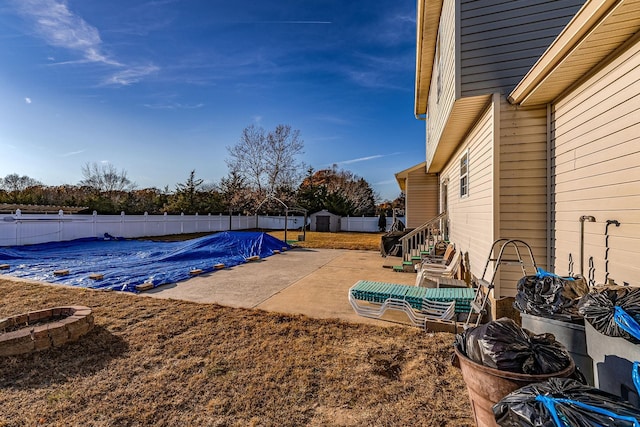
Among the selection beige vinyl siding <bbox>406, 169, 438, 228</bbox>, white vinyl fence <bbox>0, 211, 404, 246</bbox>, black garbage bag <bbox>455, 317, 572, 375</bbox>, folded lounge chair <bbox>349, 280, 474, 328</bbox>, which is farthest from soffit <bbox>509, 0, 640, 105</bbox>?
white vinyl fence <bbox>0, 211, 404, 246</bbox>

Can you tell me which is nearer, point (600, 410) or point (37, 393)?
point (600, 410)

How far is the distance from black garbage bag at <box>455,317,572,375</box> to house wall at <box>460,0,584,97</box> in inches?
138

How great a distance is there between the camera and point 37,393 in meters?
2.59

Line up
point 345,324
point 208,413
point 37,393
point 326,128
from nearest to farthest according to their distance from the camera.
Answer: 1. point 208,413
2. point 37,393
3. point 345,324
4. point 326,128

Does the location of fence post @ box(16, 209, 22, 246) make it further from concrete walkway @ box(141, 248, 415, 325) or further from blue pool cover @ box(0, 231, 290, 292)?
concrete walkway @ box(141, 248, 415, 325)

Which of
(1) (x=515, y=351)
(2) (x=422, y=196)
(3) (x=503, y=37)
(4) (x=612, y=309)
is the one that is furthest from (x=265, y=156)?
(4) (x=612, y=309)

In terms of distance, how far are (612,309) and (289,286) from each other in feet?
18.1

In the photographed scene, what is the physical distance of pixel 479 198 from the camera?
4.98 meters

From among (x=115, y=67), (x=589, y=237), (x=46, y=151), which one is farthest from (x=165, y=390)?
(x=46, y=151)

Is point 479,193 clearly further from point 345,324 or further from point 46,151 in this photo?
point 46,151

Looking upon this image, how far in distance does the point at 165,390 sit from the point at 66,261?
9.52m

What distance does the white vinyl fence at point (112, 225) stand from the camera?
40.0 ft

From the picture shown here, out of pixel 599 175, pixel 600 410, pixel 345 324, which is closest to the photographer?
pixel 600 410

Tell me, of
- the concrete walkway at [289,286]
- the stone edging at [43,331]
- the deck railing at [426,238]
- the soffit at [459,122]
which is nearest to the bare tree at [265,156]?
the deck railing at [426,238]
